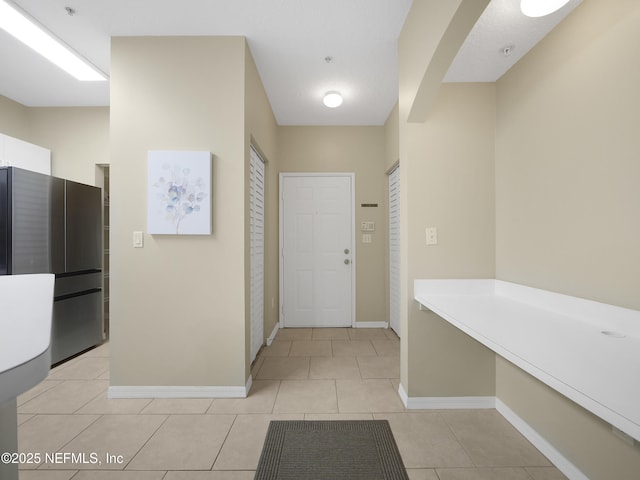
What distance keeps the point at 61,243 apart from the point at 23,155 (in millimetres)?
1136

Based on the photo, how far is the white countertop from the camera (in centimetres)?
50

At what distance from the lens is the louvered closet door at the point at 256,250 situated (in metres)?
2.86

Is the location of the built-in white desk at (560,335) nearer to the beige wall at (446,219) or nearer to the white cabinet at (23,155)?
the beige wall at (446,219)

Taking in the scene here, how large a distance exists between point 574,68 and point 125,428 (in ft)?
11.0

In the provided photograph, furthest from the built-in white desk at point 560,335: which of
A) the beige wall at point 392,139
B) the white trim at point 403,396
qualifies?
the beige wall at point 392,139

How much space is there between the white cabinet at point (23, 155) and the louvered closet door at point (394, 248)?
402 cm

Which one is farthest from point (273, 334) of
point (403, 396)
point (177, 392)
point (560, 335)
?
point (560, 335)

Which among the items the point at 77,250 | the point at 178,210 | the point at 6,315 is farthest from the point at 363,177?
the point at 6,315

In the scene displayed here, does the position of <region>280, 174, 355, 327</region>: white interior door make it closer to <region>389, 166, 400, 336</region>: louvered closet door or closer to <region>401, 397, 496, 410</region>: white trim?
<region>389, 166, 400, 336</region>: louvered closet door

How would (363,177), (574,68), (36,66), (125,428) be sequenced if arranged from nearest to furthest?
(574,68) → (125,428) → (36,66) → (363,177)

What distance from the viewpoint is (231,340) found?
227 centimetres

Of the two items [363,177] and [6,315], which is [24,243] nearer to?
[6,315]

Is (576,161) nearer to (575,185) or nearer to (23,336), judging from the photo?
(575,185)

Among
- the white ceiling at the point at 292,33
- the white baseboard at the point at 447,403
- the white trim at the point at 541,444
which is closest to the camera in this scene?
the white trim at the point at 541,444
